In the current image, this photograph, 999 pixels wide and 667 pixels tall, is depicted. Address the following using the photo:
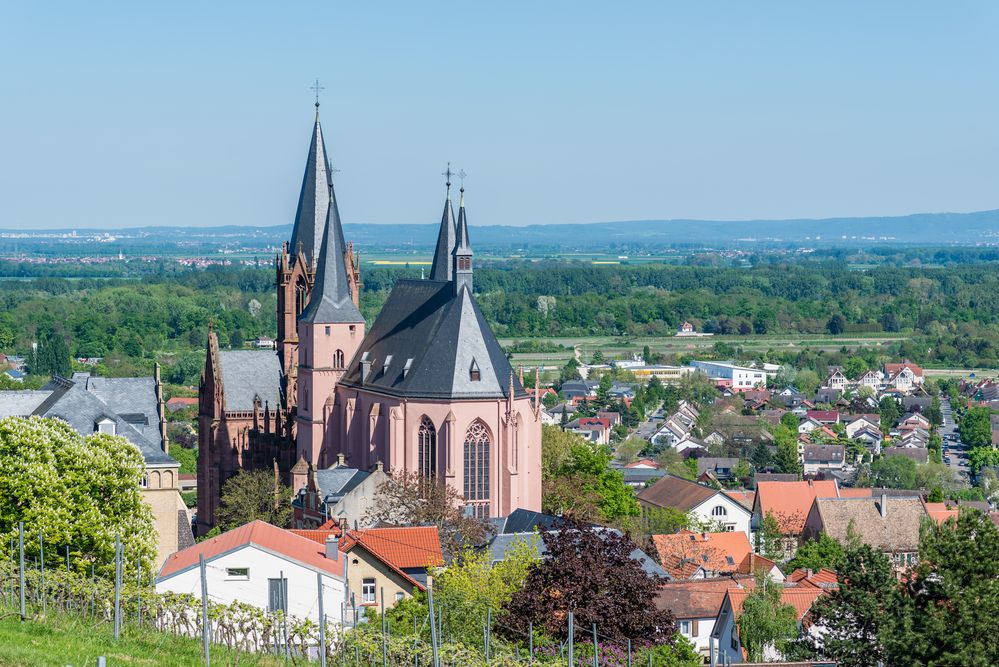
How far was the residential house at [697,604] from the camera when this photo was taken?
191 feet

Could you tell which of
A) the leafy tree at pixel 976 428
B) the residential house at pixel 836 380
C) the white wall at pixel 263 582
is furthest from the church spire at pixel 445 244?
the residential house at pixel 836 380

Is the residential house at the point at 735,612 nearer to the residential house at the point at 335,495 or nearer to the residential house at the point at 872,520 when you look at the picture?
the residential house at the point at 335,495

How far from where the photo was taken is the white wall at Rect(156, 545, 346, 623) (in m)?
44.1

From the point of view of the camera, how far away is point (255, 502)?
72000 millimetres

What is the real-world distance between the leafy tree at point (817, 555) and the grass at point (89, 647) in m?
45.5

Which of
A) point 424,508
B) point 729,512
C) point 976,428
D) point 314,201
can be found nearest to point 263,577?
point 424,508

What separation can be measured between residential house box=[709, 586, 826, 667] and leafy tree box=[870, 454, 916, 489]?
5423 cm

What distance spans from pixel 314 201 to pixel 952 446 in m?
81.6

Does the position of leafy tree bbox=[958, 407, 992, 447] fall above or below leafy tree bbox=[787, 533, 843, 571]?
below

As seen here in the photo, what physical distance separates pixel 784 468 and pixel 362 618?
76.6m

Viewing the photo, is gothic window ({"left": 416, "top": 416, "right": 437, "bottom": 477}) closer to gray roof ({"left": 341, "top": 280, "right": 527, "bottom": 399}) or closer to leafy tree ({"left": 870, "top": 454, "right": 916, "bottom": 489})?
gray roof ({"left": 341, "top": 280, "right": 527, "bottom": 399})

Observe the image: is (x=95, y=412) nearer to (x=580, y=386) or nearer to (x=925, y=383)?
(x=580, y=386)

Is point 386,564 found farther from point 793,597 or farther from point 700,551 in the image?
point 700,551

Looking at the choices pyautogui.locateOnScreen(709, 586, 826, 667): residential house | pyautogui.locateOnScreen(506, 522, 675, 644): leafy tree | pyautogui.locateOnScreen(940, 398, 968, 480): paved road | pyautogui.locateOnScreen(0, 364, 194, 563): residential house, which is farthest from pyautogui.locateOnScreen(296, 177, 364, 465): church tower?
pyautogui.locateOnScreen(940, 398, 968, 480): paved road
